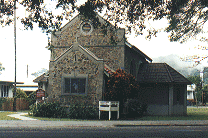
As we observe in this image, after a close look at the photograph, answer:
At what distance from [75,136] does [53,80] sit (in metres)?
11.8

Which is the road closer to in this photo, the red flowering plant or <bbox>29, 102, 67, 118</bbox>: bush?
the red flowering plant

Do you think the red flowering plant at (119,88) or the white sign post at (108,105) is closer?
the white sign post at (108,105)

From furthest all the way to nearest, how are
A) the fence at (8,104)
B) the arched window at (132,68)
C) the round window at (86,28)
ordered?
the fence at (8,104), the arched window at (132,68), the round window at (86,28)

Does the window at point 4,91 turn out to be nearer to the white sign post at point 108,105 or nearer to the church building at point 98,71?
the church building at point 98,71

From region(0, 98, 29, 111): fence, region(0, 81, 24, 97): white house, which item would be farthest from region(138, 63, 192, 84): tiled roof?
region(0, 81, 24, 97): white house

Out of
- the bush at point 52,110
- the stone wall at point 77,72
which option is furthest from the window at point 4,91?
the stone wall at point 77,72

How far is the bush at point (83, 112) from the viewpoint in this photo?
2125 cm

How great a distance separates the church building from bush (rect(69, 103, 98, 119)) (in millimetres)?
633

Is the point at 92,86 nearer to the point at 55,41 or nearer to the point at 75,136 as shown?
the point at 55,41

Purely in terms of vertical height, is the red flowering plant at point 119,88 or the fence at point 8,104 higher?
the red flowering plant at point 119,88

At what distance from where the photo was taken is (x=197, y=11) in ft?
67.7

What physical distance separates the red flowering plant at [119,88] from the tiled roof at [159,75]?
220 inches

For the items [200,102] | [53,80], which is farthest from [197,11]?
[200,102]

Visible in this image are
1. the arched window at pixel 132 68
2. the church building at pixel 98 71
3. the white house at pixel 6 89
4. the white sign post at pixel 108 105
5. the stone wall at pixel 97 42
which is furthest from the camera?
the white house at pixel 6 89
